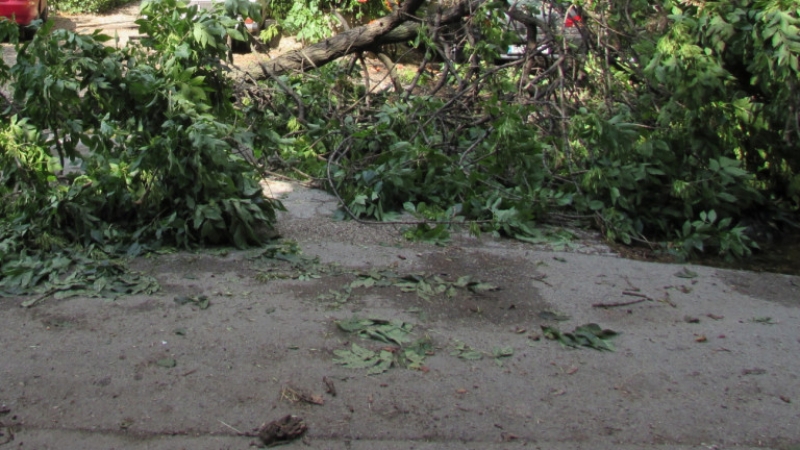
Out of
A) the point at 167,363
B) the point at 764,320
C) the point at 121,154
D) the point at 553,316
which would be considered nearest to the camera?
the point at 167,363

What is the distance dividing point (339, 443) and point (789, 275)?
13.7 feet

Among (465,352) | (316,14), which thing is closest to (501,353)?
(465,352)

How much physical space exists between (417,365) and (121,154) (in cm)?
281

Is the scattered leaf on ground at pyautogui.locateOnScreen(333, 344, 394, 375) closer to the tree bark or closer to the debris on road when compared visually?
the debris on road

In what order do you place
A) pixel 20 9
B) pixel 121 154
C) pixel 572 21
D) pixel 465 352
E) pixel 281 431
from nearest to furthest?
pixel 281 431 < pixel 465 352 < pixel 121 154 < pixel 572 21 < pixel 20 9

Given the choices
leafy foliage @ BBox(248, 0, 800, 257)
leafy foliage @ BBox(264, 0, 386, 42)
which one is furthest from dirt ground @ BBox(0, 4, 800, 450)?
leafy foliage @ BBox(264, 0, 386, 42)

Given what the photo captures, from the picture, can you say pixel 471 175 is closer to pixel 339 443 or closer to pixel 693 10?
pixel 693 10

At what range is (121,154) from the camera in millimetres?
6000

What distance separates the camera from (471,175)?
7137 millimetres

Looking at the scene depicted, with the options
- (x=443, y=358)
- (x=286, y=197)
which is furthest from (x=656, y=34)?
(x=443, y=358)

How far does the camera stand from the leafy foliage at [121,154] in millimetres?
5676

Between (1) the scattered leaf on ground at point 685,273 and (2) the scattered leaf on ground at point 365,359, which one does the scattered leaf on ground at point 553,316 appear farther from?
(1) the scattered leaf on ground at point 685,273

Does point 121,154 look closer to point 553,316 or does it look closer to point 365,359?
point 365,359

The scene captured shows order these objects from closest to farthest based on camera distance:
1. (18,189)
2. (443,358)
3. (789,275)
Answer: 1. (443,358)
2. (18,189)
3. (789,275)
